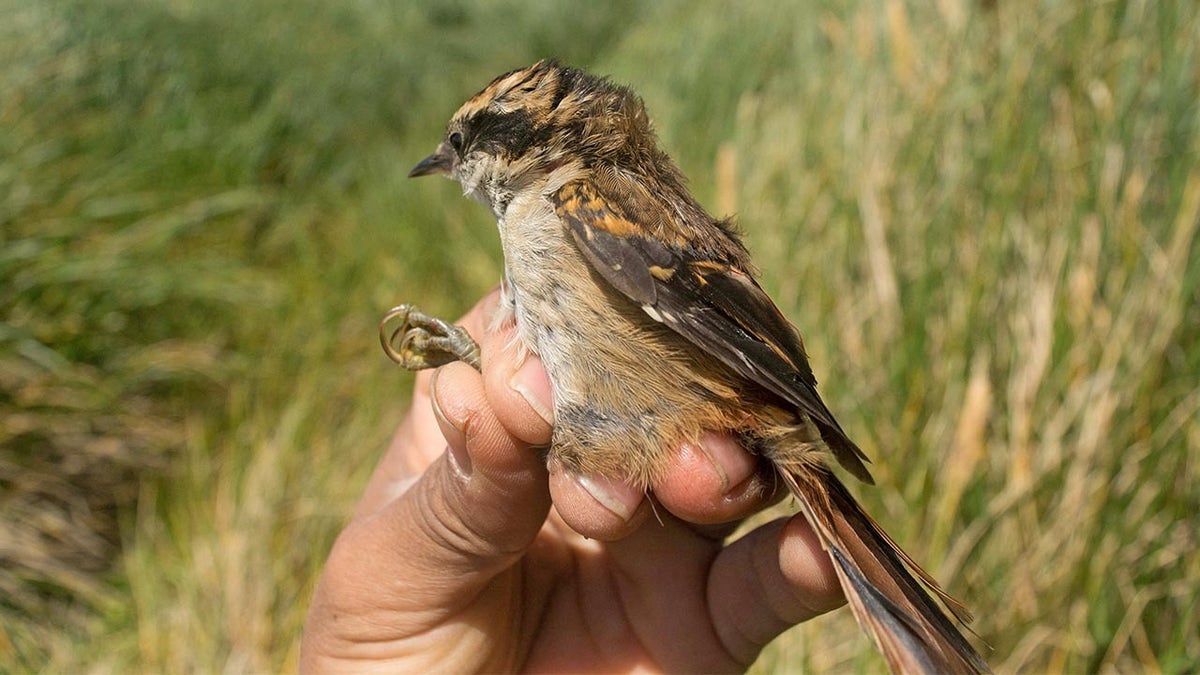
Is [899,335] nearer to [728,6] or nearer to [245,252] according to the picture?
[245,252]

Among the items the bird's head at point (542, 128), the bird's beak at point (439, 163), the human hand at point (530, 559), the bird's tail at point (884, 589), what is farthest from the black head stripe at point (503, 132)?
the bird's tail at point (884, 589)

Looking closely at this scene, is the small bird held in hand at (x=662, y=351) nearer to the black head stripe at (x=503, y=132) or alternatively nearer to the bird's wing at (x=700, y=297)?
the bird's wing at (x=700, y=297)

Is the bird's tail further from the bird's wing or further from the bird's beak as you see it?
the bird's beak

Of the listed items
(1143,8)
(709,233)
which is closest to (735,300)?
(709,233)

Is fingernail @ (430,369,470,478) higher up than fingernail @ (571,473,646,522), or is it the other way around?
fingernail @ (430,369,470,478)

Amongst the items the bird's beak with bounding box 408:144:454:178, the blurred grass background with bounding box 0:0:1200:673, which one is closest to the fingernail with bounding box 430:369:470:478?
the bird's beak with bounding box 408:144:454:178

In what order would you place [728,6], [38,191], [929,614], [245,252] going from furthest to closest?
[728,6] → [245,252] → [38,191] → [929,614]
